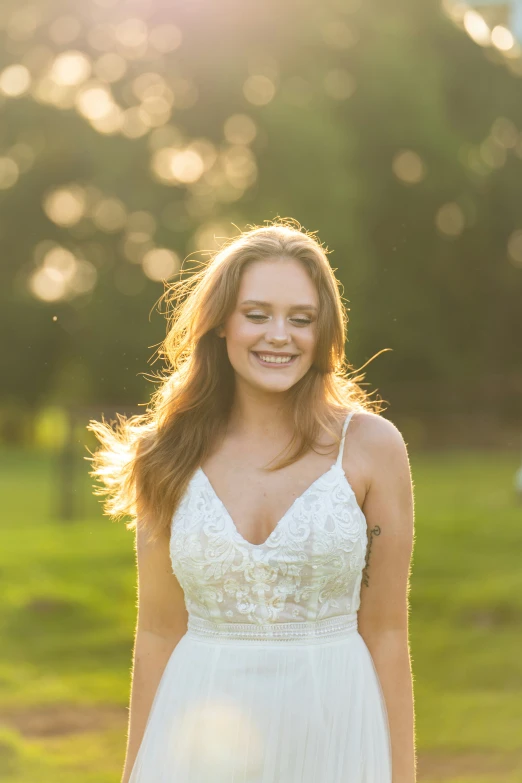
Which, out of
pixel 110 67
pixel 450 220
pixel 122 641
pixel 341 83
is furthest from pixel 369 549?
pixel 450 220

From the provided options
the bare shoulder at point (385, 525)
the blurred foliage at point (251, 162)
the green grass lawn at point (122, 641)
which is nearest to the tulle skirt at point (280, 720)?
the bare shoulder at point (385, 525)

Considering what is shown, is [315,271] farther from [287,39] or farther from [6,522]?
[287,39]

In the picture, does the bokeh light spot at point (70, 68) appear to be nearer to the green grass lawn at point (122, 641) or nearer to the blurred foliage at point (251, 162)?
the blurred foliage at point (251, 162)

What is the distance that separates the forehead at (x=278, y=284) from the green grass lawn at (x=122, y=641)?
407cm

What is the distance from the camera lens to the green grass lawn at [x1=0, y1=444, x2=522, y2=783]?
21.2ft

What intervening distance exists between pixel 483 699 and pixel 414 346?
18.6m

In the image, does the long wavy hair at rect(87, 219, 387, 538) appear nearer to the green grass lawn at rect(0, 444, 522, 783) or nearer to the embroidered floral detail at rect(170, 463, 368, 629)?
the embroidered floral detail at rect(170, 463, 368, 629)

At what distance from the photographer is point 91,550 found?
45.1 ft

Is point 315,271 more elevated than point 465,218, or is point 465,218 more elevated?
point 465,218

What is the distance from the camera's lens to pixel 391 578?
8.36 ft

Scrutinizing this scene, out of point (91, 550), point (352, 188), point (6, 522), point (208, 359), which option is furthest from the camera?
point (352, 188)

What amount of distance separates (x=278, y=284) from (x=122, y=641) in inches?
307

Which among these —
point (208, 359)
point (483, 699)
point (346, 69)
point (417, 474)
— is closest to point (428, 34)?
point (346, 69)

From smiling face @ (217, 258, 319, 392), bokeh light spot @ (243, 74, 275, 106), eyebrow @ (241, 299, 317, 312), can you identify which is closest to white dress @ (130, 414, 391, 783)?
smiling face @ (217, 258, 319, 392)
